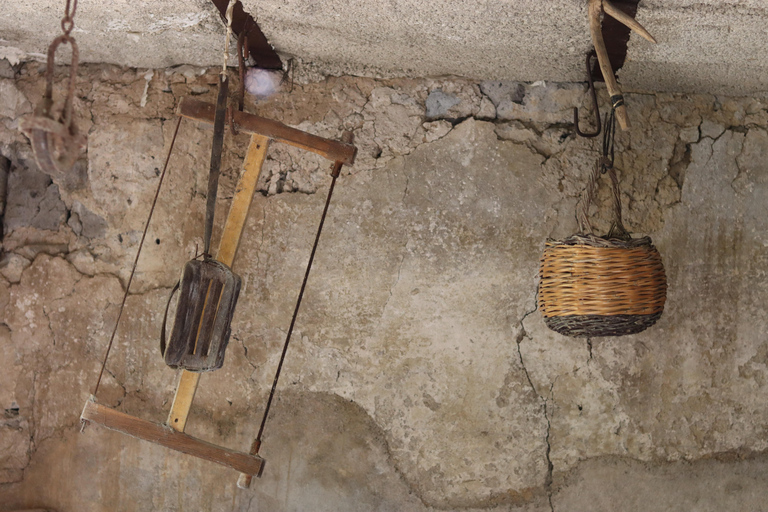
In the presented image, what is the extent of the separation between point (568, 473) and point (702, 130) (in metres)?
1.15

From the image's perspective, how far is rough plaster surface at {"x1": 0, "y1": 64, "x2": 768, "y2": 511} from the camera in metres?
1.90

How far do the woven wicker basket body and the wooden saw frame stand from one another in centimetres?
63

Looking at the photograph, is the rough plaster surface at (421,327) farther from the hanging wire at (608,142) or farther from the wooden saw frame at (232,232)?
the wooden saw frame at (232,232)

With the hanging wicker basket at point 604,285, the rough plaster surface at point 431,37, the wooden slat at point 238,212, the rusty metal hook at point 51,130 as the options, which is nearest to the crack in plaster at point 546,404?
the hanging wicker basket at point 604,285

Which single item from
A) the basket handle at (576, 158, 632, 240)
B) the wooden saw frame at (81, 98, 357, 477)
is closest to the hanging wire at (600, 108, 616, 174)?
the basket handle at (576, 158, 632, 240)

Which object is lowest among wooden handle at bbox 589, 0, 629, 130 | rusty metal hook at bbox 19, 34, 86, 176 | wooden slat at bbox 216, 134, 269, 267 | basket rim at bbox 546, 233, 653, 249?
wooden slat at bbox 216, 134, 269, 267

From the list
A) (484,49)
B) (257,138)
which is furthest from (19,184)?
(484,49)

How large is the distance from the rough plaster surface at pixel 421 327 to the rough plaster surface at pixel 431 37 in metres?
0.09

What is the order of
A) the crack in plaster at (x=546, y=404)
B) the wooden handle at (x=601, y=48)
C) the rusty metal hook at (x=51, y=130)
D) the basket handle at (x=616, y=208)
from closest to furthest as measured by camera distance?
1. the rusty metal hook at (x=51, y=130)
2. the wooden handle at (x=601, y=48)
3. the basket handle at (x=616, y=208)
4. the crack in plaster at (x=546, y=404)

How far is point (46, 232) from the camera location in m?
2.06

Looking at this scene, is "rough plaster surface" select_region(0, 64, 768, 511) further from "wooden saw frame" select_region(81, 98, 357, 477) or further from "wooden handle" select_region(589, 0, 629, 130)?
"wooden handle" select_region(589, 0, 629, 130)

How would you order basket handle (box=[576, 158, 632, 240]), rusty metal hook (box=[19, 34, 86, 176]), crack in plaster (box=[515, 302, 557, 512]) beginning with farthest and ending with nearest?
crack in plaster (box=[515, 302, 557, 512]) < basket handle (box=[576, 158, 632, 240]) < rusty metal hook (box=[19, 34, 86, 176])

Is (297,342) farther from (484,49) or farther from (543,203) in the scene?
(484,49)

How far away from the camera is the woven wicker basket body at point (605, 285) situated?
1488 mm
